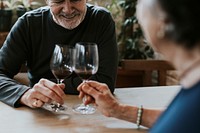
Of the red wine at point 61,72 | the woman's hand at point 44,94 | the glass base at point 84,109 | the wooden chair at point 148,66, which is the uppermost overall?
the red wine at point 61,72

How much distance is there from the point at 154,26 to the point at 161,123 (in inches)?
9.1

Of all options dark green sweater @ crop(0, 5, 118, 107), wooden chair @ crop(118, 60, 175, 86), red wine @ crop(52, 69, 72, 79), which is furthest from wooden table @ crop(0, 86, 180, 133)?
wooden chair @ crop(118, 60, 175, 86)

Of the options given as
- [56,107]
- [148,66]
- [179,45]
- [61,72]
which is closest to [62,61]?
[61,72]

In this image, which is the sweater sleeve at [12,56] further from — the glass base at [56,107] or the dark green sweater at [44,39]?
the glass base at [56,107]

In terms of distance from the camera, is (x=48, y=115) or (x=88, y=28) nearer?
(x=48, y=115)

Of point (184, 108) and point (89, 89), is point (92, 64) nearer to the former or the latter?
point (89, 89)

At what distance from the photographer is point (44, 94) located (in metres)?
1.41

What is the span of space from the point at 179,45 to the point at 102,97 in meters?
0.64

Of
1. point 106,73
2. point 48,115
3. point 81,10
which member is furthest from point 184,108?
point 81,10

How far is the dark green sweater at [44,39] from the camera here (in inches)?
73.7

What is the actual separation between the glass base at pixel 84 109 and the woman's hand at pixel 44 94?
8 cm

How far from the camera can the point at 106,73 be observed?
176 centimetres

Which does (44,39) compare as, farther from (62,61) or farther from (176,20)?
(176,20)

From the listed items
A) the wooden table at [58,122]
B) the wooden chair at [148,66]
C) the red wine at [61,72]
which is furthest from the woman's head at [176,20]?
the wooden chair at [148,66]
